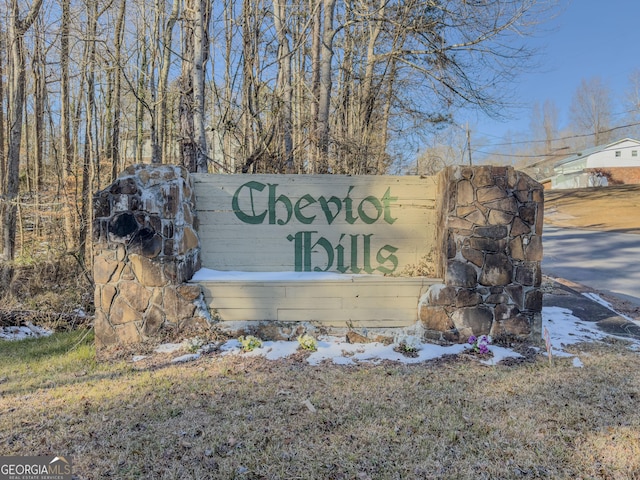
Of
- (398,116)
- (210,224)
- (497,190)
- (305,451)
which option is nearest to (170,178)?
(210,224)

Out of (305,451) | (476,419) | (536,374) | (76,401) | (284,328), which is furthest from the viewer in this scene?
(284,328)

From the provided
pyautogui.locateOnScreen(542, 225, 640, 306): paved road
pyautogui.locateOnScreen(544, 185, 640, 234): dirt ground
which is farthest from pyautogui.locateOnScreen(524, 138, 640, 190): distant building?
pyautogui.locateOnScreen(542, 225, 640, 306): paved road

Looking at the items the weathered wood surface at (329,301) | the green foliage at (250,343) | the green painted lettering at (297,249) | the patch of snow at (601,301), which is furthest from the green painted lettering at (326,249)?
the patch of snow at (601,301)

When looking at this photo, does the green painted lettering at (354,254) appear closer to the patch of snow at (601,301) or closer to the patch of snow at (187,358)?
the patch of snow at (187,358)

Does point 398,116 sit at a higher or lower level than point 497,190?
higher

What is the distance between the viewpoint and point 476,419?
246 cm

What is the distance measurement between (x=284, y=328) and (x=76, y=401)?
1.89m

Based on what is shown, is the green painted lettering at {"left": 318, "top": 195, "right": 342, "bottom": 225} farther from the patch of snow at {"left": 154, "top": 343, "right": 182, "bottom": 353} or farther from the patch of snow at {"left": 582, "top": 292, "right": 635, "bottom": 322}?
the patch of snow at {"left": 582, "top": 292, "right": 635, "bottom": 322}

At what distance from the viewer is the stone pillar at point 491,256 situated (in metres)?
3.87

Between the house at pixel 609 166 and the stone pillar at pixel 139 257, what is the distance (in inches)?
1586

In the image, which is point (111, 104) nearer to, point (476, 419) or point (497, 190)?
point (497, 190)

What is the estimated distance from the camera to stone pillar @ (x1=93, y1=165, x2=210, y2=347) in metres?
3.75

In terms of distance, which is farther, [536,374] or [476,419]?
[536,374]

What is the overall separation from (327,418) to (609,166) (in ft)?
145
